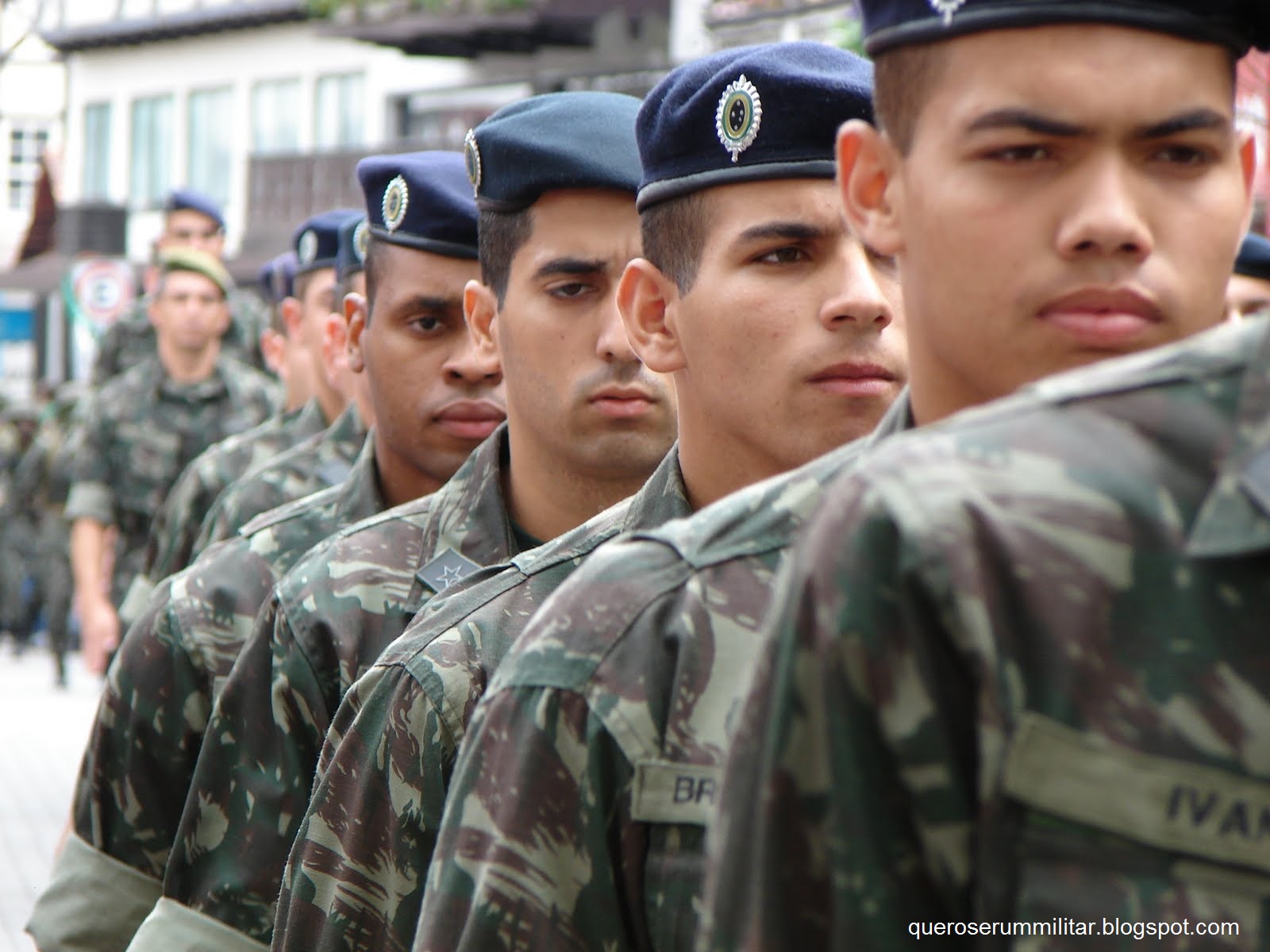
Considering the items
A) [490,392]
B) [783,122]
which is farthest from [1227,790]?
[490,392]

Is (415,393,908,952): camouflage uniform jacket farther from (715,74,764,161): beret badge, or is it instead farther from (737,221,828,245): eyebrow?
(715,74,764,161): beret badge

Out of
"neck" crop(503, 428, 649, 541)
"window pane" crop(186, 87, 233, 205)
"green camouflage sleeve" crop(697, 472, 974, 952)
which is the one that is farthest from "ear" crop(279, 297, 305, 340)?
"window pane" crop(186, 87, 233, 205)

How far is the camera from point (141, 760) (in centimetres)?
436

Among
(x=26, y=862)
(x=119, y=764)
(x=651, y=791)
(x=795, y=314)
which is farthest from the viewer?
(x=26, y=862)

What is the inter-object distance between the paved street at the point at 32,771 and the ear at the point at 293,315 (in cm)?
237

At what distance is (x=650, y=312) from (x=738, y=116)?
1.05 ft

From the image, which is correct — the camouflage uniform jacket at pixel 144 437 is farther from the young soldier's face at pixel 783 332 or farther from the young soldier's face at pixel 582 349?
the young soldier's face at pixel 783 332

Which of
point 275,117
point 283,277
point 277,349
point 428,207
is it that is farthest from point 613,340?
point 275,117

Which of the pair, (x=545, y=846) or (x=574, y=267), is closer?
(x=545, y=846)

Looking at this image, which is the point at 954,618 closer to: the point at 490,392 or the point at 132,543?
the point at 490,392

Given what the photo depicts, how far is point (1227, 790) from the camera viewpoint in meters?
1.40

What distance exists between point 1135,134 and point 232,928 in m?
2.42

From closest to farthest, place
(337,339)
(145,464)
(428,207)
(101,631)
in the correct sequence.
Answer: (428,207) → (337,339) → (101,631) → (145,464)

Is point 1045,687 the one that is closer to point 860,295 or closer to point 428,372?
point 860,295
